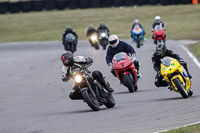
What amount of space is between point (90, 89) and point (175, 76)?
172 cm

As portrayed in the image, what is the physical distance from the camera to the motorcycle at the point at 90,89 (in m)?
11.0

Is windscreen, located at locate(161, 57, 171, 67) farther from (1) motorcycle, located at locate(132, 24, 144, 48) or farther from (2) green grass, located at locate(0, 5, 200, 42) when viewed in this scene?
(2) green grass, located at locate(0, 5, 200, 42)

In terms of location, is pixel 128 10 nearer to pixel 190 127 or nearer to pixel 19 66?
pixel 19 66

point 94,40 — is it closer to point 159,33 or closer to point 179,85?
point 159,33

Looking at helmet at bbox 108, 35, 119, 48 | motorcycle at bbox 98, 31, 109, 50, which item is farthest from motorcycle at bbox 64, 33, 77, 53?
helmet at bbox 108, 35, 119, 48

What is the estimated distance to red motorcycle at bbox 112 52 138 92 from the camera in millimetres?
13901

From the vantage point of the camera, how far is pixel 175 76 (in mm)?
11648

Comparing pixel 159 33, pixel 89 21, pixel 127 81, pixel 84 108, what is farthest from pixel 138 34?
pixel 89 21

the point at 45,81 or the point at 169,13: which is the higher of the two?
the point at 45,81

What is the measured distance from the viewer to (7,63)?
25.6 m

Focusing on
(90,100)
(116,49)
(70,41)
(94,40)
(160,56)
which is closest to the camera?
(90,100)

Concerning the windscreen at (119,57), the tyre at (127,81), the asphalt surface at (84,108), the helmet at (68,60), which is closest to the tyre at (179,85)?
the asphalt surface at (84,108)

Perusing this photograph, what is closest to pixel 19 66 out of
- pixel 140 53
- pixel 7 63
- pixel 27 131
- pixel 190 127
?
pixel 7 63

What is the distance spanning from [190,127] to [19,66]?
16.4 m
